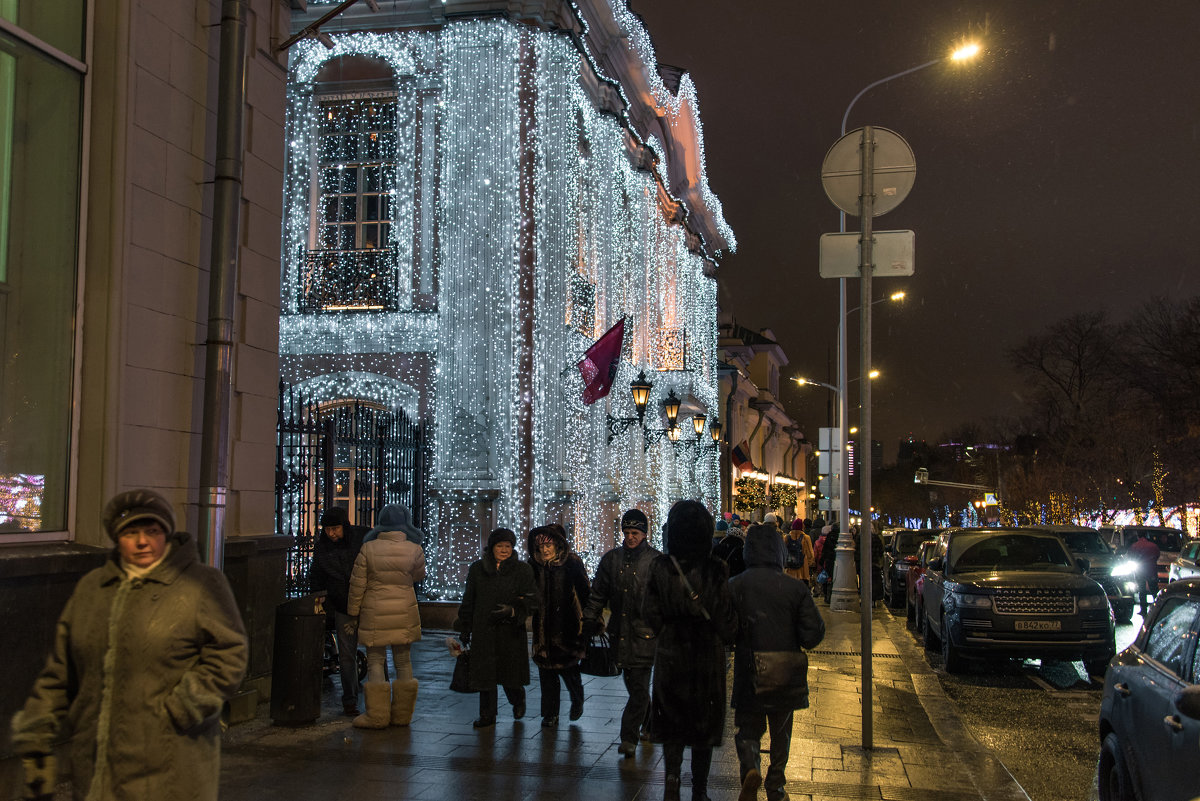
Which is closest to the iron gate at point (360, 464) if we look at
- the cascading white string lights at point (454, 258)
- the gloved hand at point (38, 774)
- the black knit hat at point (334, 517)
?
the cascading white string lights at point (454, 258)

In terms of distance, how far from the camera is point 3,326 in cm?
706

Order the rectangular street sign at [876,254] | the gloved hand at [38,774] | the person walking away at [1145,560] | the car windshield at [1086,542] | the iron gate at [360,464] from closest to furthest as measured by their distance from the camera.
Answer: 1. the gloved hand at [38,774]
2. the rectangular street sign at [876,254]
3. the iron gate at [360,464]
4. the car windshield at [1086,542]
5. the person walking away at [1145,560]

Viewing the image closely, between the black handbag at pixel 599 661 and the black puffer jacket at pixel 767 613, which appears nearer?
the black puffer jacket at pixel 767 613

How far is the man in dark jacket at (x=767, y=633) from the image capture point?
6.43 m

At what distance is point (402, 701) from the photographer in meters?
8.60

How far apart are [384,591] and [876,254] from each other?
15.2ft

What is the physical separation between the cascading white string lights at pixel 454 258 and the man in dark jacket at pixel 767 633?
10374 millimetres

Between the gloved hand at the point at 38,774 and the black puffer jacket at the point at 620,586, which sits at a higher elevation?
the black puffer jacket at the point at 620,586

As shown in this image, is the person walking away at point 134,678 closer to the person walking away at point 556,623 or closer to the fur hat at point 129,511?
the fur hat at point 129,511

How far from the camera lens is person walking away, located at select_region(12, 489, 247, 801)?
4.02 m

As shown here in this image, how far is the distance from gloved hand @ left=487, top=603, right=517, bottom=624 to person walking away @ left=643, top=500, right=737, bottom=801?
2669 mm

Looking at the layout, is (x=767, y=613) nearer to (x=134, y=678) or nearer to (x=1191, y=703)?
(x=1191, y=703)

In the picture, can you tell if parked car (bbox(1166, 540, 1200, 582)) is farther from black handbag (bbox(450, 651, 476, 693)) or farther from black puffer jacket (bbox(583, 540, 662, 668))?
black handbag (bbox(450, 651, 476, 693))

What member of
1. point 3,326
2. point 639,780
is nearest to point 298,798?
point 639,780
